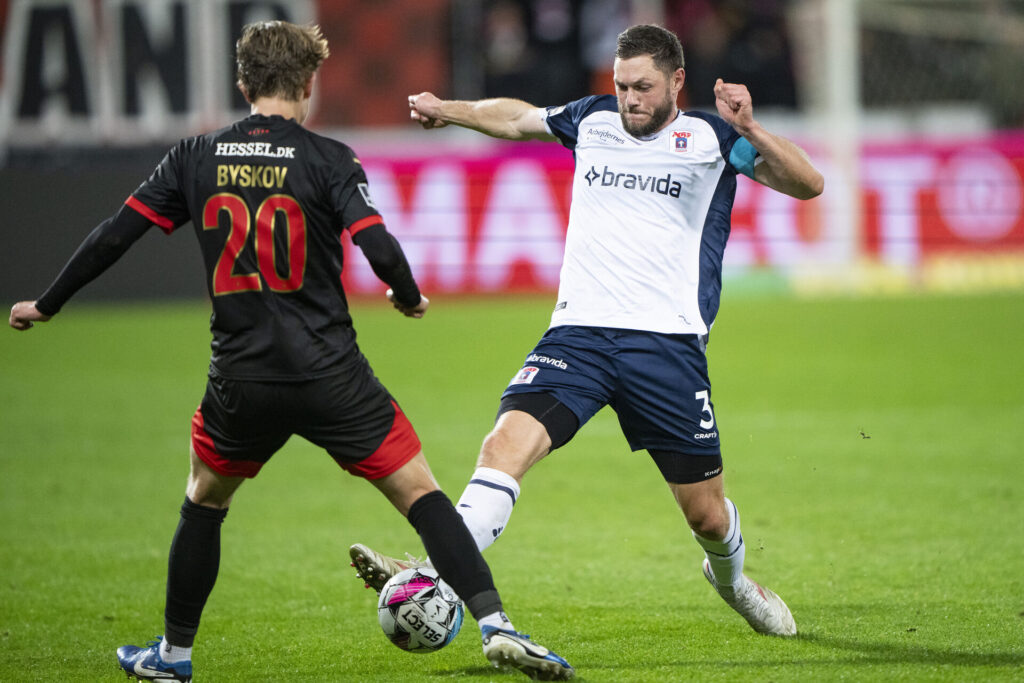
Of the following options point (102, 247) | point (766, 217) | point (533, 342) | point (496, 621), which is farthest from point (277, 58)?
point (766, 217)

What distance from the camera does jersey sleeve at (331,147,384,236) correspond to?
3.93m

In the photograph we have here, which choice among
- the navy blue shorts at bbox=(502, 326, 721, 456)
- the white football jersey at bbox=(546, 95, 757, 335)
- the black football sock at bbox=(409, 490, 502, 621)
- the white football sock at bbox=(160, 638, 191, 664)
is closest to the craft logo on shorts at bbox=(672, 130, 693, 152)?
the white football jersey at bbox=(546, 95, 757, 335)

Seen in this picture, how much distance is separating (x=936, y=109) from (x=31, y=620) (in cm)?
1911

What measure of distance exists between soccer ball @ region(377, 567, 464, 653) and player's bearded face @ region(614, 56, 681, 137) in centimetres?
172

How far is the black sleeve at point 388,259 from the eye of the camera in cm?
394

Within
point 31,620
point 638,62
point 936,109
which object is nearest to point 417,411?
point 31,620

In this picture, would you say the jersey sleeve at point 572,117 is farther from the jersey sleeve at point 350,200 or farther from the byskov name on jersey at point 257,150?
the byskov name on jersey at point 257,150

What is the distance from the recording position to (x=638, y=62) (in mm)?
4652

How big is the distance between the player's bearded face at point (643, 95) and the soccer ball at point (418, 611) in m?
1.72

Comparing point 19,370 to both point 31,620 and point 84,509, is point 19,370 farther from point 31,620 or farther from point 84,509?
point 31,620

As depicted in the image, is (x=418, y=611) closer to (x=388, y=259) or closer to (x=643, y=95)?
(x=388, y=259)

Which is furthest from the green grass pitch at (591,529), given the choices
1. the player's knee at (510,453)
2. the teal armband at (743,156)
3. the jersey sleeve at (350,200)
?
the teal armband at (743,156)

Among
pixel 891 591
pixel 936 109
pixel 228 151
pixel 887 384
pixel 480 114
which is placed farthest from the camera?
pixel 936 109

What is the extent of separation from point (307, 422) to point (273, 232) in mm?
559
